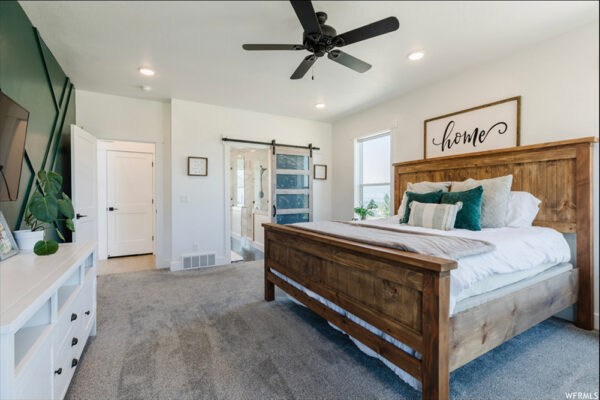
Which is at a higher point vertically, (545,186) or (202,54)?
(202,54)

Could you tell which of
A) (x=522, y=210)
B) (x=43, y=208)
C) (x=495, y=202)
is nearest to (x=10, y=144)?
(x=43, y=208)

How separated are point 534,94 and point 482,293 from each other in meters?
2.11

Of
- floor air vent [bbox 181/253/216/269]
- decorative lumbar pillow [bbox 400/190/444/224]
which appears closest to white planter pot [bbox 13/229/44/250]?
floor air vent [bbox 181/253/216/269]

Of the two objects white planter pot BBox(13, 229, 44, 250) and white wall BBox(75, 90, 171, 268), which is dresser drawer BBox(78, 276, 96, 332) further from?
white wall BBox(75, 90, 171, 268)

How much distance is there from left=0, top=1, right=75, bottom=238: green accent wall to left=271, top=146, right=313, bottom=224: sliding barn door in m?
2.78

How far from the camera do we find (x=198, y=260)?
4.00 m

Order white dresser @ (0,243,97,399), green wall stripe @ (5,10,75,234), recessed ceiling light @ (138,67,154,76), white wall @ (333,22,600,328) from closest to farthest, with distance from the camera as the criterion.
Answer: white dresser @ (0,243,97,399)
green wall stripe @ (5,10,75,234)
white wall @ (333,22,600,328)
recessed ceiling light @ (138,67,154,76)

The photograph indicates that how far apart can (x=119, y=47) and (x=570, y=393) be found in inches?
162

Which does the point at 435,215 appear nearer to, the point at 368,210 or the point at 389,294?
the point at 389,294

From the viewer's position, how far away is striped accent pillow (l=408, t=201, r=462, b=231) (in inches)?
87.7

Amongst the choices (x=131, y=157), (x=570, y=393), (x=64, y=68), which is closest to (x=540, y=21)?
(x=570, y=393)

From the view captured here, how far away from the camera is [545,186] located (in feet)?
7.55

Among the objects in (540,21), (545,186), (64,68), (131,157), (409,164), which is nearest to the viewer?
(540,21)

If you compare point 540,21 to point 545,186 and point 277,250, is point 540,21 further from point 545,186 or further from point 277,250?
point 277,250
